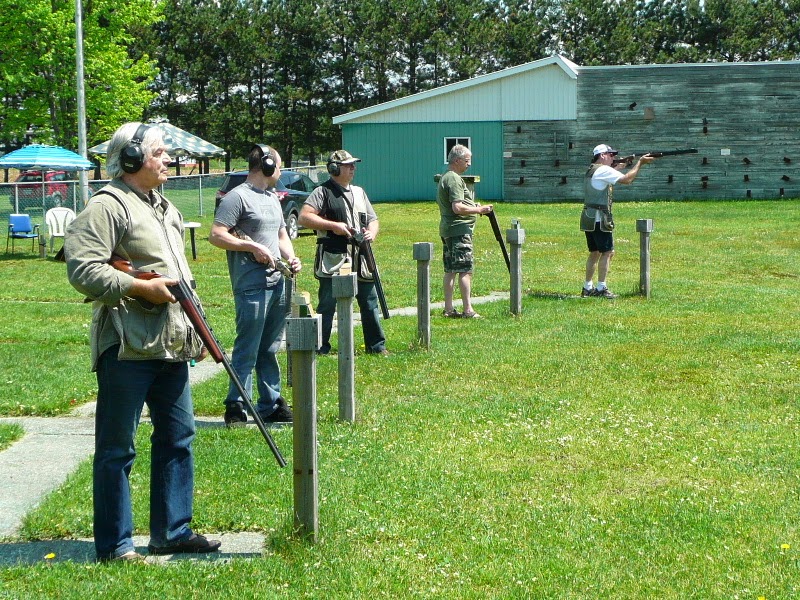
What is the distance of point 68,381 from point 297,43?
56515 mm

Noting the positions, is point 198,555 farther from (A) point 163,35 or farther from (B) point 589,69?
(A) point 163,35

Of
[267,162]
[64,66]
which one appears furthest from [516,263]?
[64,66]

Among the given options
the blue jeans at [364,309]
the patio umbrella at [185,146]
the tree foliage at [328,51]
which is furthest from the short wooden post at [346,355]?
the tree foliage at [328,51]

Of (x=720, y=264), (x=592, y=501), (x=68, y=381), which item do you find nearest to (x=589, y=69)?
(x=720, y=264)

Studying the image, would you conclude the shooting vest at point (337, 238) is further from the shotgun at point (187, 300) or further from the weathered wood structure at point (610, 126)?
the weathered wood structure at point (610, 126)

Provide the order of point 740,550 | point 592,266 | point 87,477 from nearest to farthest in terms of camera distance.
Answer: point 740,550 → point 87,477 → point 592,266

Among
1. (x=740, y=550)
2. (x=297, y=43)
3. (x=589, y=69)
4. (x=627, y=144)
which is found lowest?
(x=740, y=550)

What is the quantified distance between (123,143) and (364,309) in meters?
5.75

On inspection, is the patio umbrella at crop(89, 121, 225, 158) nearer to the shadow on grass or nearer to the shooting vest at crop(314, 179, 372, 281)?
the shadow on grass

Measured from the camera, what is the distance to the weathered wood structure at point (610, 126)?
40.6 m

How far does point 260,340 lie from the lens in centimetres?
784

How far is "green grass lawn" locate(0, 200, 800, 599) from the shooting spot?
4.95 meters

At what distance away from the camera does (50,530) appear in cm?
566

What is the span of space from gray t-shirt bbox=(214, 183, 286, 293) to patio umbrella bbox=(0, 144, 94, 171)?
1891 centimetres
